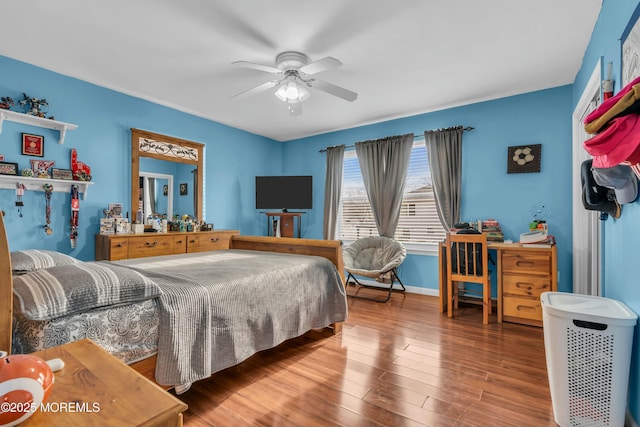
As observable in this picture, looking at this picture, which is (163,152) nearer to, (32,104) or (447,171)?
(32,104)

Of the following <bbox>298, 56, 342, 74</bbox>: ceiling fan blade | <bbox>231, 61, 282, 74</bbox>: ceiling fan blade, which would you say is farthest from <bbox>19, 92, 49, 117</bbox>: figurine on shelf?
<bbox>298, 56, 342, 74</bbox>: ceiling fan blade

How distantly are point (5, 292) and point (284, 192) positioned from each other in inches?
172

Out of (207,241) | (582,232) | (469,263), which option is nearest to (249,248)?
(207,241)

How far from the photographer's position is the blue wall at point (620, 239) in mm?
1447

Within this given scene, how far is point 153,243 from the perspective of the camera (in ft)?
11.5

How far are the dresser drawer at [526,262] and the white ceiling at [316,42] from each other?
182cm

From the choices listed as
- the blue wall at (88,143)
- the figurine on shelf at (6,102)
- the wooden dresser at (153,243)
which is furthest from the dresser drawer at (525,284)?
the figurine on shelf at (6,102)

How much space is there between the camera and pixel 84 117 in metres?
3.26

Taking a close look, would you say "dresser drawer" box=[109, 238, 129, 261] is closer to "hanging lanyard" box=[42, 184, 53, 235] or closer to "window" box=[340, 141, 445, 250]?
"hanging lanyard" box=[42, 184, 53, 235]

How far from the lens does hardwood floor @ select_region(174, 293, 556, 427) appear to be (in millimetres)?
1644

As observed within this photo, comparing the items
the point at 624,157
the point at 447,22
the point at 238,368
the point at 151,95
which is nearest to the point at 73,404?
the point at 238,368

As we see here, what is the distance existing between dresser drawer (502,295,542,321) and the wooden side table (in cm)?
332

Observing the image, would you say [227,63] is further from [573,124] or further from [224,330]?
[573,124]

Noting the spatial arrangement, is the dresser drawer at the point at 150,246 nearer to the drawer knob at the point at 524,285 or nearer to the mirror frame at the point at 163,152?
the mirror frame at the point at 163,152
